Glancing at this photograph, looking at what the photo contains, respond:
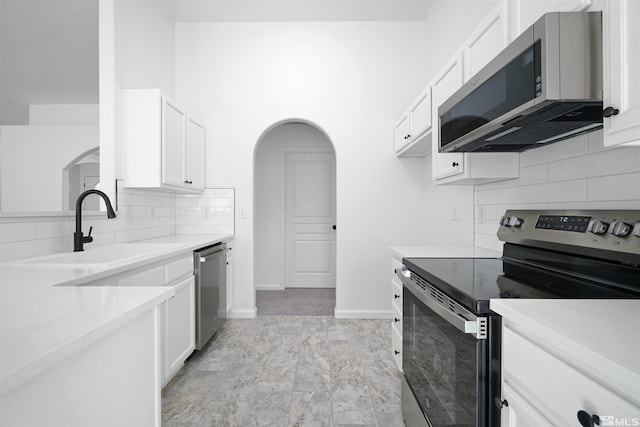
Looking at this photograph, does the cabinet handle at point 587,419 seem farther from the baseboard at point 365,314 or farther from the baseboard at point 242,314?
the baseboard at point 242,314

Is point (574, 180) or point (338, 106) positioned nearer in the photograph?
point (574, 180)

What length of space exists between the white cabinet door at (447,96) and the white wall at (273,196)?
2749 millimetres

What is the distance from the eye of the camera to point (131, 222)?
101 inches

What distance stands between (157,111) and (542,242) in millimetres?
2673

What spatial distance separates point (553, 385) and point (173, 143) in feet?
9.40

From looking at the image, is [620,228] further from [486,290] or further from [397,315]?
[397,315]

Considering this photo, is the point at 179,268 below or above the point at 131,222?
below

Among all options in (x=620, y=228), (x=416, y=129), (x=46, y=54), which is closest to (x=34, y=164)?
(x=46, y=54)

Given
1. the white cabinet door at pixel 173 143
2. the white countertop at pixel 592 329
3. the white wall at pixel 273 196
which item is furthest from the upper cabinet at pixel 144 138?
the white countertop at pixel 592 329

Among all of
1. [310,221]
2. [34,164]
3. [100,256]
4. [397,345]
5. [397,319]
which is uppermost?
[34,164]

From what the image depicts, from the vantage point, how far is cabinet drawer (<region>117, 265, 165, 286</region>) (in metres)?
1.62

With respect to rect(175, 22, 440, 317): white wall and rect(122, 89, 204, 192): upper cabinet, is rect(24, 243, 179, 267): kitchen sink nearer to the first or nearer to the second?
rect(122, 89, 204, 192): upper cabinet

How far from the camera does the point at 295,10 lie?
3266mm

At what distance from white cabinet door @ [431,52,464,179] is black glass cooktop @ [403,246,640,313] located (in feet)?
2.16
